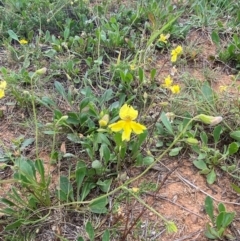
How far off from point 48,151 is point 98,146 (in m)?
0.27

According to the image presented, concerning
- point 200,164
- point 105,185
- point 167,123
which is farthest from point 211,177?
point 105,185

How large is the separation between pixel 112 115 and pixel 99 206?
573 mm

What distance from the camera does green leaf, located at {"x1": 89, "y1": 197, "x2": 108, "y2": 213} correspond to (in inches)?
66.6

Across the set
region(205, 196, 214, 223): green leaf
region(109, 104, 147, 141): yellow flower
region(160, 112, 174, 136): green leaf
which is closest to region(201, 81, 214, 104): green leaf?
region(160, 112, 174, 136): green leaf

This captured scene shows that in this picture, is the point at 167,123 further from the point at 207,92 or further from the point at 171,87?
the point at 207,92

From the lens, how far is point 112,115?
2117mm

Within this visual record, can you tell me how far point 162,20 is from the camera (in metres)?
2.88

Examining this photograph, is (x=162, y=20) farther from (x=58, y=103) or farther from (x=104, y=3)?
(x=58, y=103)

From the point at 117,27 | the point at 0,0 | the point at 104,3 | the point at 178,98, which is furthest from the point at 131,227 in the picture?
the point at 0,0

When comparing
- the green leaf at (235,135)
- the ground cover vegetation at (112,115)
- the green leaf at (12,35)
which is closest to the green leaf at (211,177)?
the ground cover vegetation at (112,115)

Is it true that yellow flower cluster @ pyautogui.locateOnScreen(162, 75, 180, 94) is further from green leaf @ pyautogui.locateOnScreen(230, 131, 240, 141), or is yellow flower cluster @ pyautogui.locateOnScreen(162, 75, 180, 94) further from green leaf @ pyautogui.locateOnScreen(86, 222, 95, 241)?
green leaf @ pyautogui.locateOnScreen(86, 222, 95, 241)

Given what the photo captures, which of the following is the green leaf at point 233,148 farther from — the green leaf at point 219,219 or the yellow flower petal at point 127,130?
the yellow flower petal at point 127,130

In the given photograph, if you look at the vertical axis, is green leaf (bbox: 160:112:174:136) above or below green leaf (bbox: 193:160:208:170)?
above

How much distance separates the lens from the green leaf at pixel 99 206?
1.69 m
